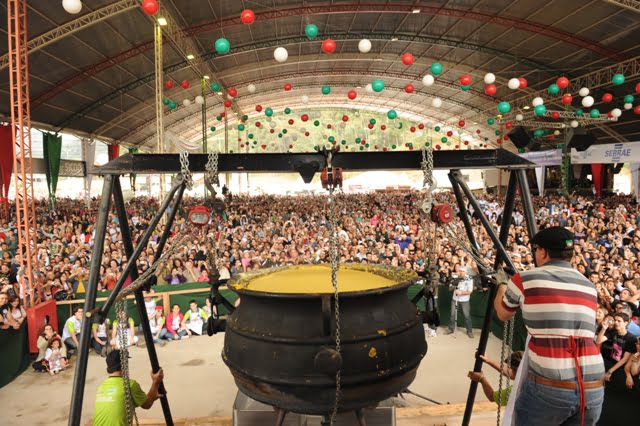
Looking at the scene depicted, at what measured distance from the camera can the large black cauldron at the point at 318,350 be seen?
219 cm

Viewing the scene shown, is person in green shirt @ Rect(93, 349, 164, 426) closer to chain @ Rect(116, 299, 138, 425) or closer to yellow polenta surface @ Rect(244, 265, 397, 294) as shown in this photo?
chain @ Rect(116, 299, 138, 425)

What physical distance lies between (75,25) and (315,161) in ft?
47.0

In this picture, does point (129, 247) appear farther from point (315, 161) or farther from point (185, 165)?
point (315, 161)

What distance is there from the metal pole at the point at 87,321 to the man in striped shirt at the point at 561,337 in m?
2.64

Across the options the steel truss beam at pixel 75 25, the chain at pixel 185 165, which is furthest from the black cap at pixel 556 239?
the steel truss beam at pixel 75 25

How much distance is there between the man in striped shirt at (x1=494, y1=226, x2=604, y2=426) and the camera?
2178mm

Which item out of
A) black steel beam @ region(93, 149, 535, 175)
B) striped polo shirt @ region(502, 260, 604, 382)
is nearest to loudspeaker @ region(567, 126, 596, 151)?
black steel beam @ region(93, 149, 535, 175)

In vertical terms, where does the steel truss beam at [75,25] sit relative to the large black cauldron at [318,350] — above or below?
above

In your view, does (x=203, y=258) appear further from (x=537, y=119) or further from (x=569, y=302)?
(x=537, y=119)

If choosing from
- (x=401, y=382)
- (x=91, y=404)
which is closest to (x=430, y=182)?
(x=401, y=382)

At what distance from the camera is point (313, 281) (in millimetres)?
3004

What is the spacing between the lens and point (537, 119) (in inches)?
1088

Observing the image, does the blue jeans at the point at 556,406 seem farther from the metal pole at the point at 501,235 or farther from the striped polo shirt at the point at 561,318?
the metal pole at the point at 501,235

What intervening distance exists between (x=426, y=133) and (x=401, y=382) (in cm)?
4150
